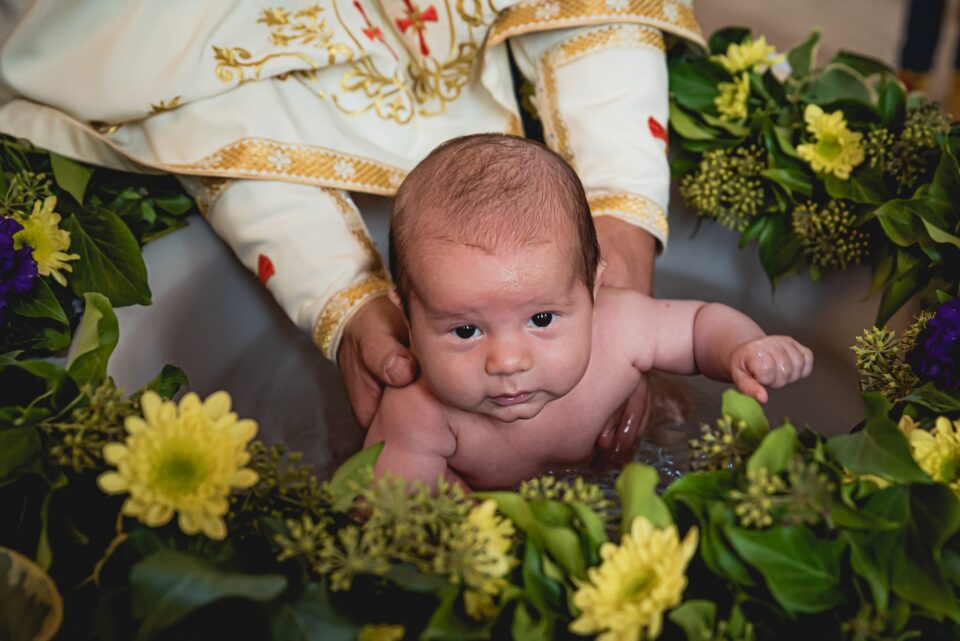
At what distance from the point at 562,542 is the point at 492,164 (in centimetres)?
36

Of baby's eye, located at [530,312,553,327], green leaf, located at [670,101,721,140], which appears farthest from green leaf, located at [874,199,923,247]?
baby's eye, located at [530,312,553,327]

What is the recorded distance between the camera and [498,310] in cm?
81

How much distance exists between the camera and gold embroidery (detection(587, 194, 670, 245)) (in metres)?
1.15

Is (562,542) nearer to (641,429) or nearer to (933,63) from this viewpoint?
(641,429)

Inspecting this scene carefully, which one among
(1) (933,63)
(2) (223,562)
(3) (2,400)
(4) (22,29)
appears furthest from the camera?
(1) (933,63)

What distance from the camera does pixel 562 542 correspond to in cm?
63

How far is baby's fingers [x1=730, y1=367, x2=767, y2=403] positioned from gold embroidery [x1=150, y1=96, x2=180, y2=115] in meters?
0.69

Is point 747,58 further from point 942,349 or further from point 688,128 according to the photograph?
point 942,349

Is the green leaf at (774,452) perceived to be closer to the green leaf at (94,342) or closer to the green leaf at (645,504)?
the green leaf at (645,504)

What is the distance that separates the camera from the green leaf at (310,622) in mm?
586

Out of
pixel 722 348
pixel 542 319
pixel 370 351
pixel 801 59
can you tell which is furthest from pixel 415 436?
pixel 801 59

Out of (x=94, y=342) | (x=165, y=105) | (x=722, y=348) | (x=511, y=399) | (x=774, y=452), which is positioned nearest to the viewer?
(x=774, y=452)

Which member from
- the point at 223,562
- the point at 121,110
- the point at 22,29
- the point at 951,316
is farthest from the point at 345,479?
the point at 22,29

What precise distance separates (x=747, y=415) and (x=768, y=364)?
0.20 m
